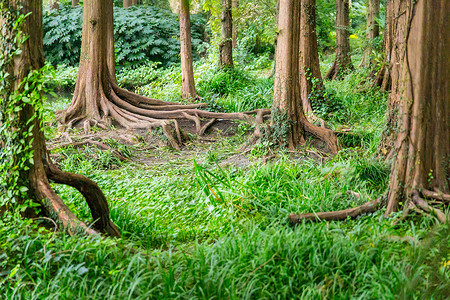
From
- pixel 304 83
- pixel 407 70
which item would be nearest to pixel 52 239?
pixel 407 70

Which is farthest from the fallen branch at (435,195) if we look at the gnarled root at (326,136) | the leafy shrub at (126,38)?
the leafy shrub at (126,38)

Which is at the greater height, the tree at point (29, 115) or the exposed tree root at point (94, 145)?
the tree at point (29, 115)

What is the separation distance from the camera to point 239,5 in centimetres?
1669

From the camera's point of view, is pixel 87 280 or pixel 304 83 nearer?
pixel 87 280

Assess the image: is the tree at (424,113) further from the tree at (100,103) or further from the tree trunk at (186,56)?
the tree trunk at (186,56)

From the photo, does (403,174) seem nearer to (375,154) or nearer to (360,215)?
(360,215)

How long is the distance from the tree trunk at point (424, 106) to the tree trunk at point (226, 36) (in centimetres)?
963

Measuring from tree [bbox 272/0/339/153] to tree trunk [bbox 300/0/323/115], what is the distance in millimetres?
2712

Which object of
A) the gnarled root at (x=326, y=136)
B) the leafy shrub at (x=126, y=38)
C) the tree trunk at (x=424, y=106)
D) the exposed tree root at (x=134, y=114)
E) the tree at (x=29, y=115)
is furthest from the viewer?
the leafy shrub at (x=126, y=38)

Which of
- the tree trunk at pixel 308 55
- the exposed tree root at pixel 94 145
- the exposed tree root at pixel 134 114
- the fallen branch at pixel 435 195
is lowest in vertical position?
the exposed tree root at pixel 94 145

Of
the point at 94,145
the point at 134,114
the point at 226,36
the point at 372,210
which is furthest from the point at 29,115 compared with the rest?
the point at 226,36

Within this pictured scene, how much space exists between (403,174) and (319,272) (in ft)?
5.16

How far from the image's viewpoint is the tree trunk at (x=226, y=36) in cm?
1339

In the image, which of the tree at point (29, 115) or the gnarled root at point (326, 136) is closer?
the tree at point (29, 115)
